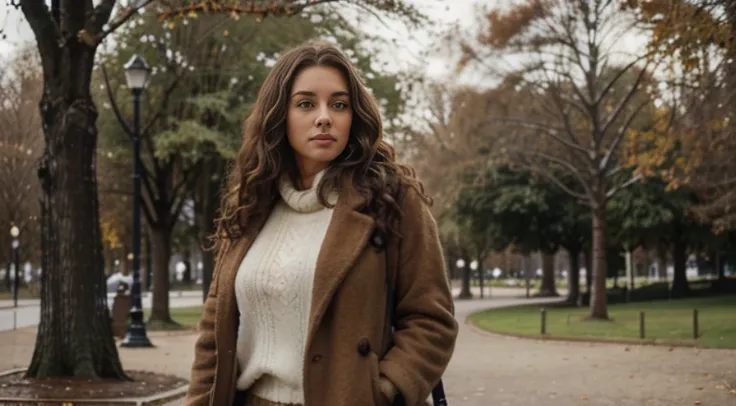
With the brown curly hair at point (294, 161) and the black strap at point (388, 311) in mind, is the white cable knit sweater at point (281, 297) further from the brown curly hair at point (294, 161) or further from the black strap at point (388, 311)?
the black strap at point (388, 311)

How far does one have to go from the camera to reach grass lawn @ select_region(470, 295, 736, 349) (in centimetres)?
2131

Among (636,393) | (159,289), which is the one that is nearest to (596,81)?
(159,289)

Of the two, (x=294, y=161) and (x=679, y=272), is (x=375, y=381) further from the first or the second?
(x=679, y=272)

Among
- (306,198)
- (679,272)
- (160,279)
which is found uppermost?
(306,198)

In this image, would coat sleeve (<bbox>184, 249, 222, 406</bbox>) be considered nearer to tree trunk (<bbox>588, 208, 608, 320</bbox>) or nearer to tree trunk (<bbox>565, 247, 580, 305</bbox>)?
tree trunk (<bbox>588, 208, 608, 320</bbox>)

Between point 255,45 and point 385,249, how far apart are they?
77.7 ft

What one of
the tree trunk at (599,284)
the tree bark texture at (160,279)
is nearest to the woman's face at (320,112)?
the tree bark texture at (160,279)

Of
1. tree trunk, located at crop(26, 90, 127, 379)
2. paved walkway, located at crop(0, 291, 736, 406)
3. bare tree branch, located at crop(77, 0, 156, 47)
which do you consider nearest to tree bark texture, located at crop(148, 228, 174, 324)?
paved walkway, located at crop(0, 291, 736, 406)

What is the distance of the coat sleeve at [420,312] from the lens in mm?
2623

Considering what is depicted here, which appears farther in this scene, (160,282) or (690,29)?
(160,282)

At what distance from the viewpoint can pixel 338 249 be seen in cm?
263

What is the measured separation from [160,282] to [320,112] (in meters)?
25.1

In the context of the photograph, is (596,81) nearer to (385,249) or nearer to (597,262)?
(597,262)

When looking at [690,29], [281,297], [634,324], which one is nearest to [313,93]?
[281,297]
